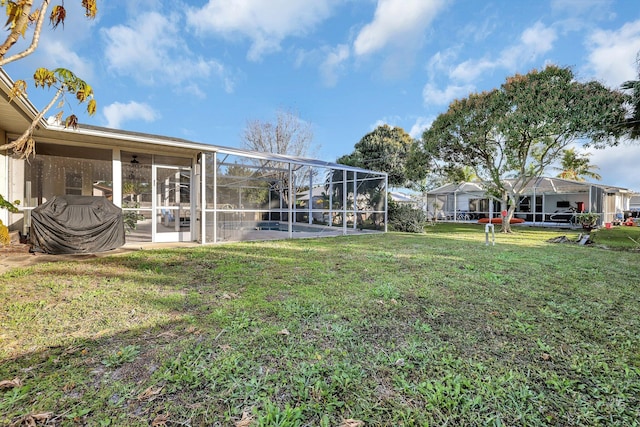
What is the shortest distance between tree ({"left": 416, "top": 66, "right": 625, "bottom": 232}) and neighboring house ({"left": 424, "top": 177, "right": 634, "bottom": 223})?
3.30 m

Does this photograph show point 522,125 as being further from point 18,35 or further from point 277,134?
point 277,134

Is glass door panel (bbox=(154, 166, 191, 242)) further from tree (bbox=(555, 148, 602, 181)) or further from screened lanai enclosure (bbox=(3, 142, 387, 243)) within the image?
tree (bbox=(555, 148, 602, 181))

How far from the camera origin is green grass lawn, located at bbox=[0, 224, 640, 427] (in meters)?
1.68

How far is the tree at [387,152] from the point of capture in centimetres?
1992

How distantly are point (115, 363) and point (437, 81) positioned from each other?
56.6 ft

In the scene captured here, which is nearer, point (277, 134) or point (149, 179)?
point (149, 179)

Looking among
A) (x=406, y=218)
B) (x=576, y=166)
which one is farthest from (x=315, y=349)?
(x=576, y=166)

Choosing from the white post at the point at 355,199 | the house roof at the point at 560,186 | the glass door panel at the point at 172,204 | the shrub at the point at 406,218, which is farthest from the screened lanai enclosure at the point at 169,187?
the house roof at the point at 560,186

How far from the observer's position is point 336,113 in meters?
20.4

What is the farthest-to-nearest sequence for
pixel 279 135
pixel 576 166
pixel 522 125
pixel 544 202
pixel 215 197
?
pixel 576 166 < pixel 544 202 < pixel 279 135 < pixel 522 125 < pixel 215 197

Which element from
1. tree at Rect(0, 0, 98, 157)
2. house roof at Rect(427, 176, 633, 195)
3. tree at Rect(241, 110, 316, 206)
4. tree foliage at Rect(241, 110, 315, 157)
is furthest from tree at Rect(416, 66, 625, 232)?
tree at Rect(0, 0, 98, 157)

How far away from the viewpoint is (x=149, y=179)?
823 centimetres

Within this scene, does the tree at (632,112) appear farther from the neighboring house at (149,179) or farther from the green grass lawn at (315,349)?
the neighboring house at (149,179)

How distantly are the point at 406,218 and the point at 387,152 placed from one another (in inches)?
298
